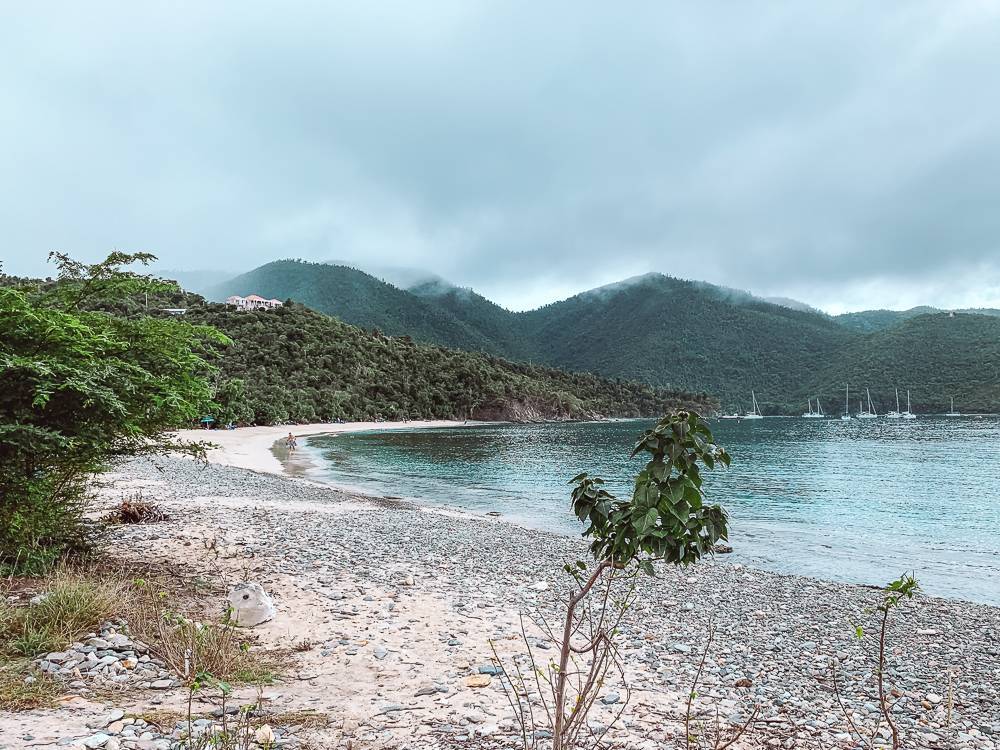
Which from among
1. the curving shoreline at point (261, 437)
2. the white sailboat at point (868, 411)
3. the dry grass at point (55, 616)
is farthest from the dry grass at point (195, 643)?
the white sailboat at point (868, 411)

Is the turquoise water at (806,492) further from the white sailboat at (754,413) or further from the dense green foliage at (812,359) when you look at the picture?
the white sailboat at (754,413)

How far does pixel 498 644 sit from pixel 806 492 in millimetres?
29422

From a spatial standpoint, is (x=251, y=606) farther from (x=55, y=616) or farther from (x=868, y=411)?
(x=868, y=411)

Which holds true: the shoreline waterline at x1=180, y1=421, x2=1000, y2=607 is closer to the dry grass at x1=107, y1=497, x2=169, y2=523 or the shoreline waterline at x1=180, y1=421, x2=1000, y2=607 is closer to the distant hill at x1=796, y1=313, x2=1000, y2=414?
the dry grass at x1=107, y1=497, x2=169, y2=523

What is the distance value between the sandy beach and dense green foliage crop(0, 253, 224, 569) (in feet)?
8.56

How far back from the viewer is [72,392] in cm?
668

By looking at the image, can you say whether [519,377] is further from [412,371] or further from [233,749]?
[233,749]

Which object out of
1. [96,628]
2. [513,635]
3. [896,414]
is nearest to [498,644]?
[513,635]

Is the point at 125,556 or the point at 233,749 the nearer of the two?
the point at 233,749

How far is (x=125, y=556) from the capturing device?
9.60 m

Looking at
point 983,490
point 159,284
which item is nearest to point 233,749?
point 159,284

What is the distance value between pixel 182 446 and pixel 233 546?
443 cm

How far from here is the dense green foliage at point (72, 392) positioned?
645cm

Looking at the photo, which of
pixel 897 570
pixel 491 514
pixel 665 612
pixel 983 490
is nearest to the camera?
pixel 665 612
